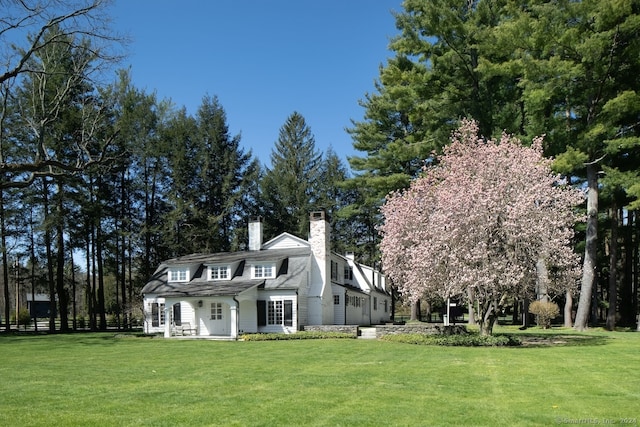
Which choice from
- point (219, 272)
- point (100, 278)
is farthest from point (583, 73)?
point (100, 278)

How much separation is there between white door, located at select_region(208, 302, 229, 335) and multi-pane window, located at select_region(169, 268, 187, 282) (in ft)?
11.9

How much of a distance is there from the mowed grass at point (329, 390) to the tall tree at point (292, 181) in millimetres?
33191

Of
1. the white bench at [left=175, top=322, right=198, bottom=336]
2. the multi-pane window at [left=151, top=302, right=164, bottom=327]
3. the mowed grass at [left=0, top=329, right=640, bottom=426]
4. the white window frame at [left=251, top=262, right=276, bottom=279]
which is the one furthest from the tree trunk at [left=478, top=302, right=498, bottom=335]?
the multi-pane window at [left=151, top=302, right=164, bottom=327]

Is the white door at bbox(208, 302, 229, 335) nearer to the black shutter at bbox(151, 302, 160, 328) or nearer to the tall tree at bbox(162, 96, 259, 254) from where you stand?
the black shutter at bbox(151, 302, 160, 328)

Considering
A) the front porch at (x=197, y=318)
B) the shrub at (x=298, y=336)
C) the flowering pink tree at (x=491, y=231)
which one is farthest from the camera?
the front porch at (x=197, y=318)

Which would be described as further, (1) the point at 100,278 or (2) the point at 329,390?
(1) the point at 100,278

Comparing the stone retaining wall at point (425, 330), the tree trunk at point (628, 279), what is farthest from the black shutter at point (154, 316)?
the tree trunk at point (628, 279)

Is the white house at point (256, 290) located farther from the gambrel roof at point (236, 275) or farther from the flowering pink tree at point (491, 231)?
the flowering pink tree at point (491, 231)

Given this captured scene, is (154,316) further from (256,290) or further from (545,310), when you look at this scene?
(545,310)

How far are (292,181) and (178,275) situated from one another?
19384 millimetres

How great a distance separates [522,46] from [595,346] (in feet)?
47.2

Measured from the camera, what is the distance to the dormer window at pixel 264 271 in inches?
1173

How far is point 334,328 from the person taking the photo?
26391 mm

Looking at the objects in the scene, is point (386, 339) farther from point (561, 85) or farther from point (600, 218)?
point (600, 218)
